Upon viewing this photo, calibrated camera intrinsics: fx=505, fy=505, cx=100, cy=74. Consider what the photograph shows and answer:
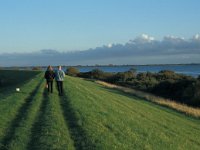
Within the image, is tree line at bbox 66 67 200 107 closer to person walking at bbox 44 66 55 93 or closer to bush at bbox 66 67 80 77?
bush at bbox 66 67 80 77

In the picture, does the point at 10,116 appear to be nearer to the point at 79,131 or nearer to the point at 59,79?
the point at 79,131

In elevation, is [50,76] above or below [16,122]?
above

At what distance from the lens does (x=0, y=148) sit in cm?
1252

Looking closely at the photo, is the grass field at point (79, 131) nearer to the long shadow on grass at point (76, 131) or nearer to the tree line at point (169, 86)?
the long shadow on grass at point (76, 131)

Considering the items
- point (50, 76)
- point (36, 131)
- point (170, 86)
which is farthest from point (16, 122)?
point (170, 86)

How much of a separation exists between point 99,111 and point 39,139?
26.4 feet

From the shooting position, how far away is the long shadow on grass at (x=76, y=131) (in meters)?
12.9

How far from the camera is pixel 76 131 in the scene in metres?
15.2

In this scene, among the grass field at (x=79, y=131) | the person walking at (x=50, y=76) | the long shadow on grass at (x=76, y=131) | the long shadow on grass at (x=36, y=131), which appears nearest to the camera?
the long shadow on grass at (x=36, y=131)

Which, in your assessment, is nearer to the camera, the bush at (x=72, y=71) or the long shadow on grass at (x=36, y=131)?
the long shadow on grass at (x=36, y=131)

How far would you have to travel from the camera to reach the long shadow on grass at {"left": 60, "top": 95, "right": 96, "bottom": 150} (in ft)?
42.4

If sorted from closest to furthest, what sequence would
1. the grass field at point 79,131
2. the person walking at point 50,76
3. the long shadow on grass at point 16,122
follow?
the grass field at point 79,131
the long shadow on grass at point 16,122
the person walking at point 50,76

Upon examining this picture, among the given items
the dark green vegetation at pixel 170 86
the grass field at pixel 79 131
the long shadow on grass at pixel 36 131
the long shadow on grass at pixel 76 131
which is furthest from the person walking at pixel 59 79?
the dark green vegetation at pixel 170 86

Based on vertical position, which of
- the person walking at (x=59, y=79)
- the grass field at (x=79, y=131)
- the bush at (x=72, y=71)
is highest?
the person walking at (x=59, y=79)
